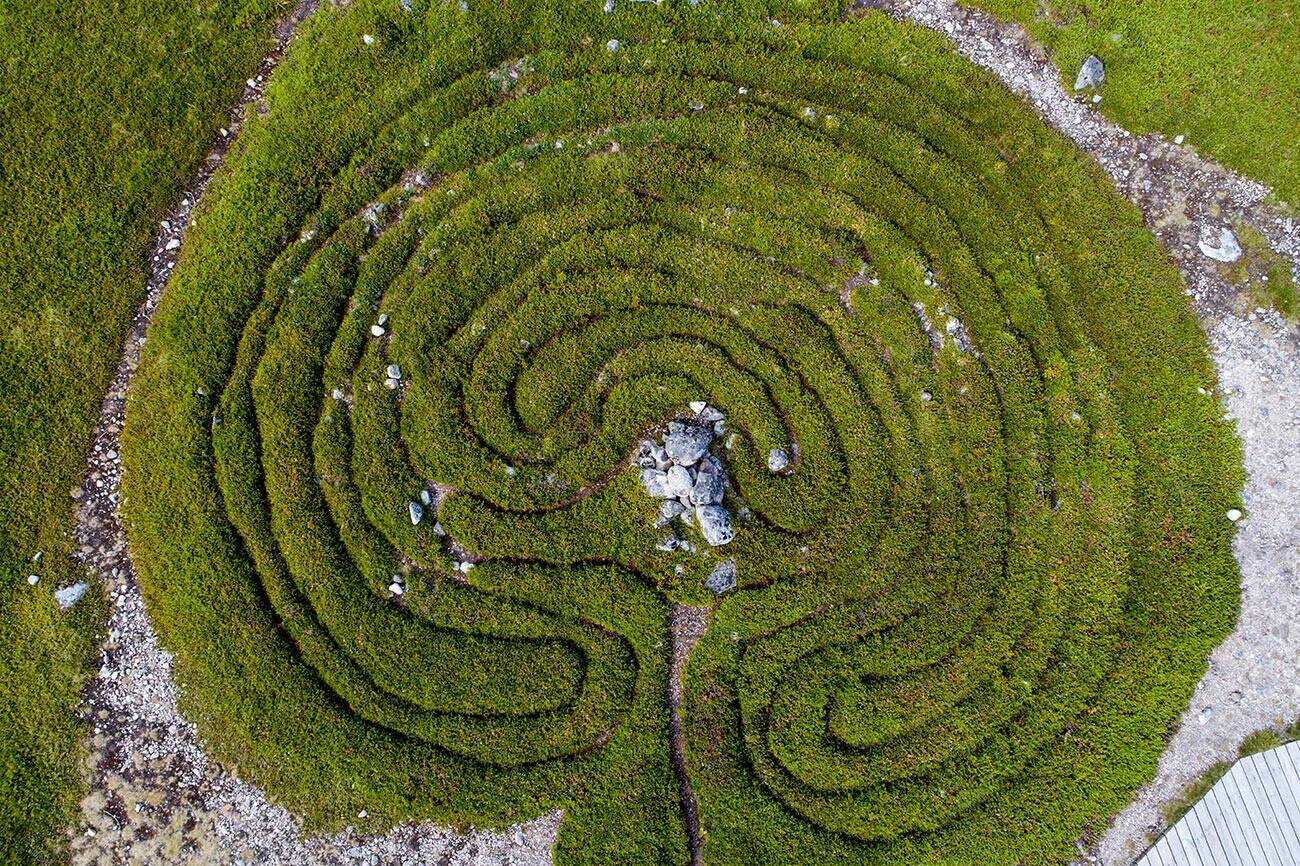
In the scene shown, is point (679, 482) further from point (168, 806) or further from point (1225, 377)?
point (168, 806)

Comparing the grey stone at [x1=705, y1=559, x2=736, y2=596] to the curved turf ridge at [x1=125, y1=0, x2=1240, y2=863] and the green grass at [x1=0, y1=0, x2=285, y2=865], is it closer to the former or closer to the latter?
the curved turf ridge at [x1=125, y1=0, x2=1240, y2=863]

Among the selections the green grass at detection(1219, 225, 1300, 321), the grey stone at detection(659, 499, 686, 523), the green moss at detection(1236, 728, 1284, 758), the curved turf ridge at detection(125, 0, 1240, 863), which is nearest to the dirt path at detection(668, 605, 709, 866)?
the curved turf ridge at detection(125, 0, 1240, 863)

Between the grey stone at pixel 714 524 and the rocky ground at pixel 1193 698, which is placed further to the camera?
the grey stone at pixel 714 524

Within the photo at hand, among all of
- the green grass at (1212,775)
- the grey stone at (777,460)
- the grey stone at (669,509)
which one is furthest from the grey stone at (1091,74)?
the green grass at (1212,775)

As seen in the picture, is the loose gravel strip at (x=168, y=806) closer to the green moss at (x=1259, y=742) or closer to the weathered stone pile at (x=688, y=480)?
the weathered stone pile at (x=688, y=480)

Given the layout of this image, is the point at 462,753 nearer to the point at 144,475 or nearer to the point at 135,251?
the point at 144,475

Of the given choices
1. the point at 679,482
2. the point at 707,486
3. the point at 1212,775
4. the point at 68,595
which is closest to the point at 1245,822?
the point at 1212,775
